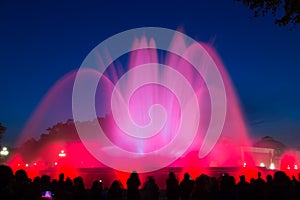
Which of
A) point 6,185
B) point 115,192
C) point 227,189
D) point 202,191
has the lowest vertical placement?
point 6,185

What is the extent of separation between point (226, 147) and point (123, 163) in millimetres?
18141

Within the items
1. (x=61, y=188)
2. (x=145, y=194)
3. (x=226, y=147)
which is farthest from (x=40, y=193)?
(x=226, y=147)

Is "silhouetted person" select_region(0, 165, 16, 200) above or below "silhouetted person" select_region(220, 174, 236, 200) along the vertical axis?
below

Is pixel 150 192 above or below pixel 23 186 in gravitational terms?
above

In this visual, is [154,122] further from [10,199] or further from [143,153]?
[10,199]

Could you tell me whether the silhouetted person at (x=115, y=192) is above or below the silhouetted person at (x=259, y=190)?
below

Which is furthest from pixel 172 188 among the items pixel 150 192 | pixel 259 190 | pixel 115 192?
pixel 259 190

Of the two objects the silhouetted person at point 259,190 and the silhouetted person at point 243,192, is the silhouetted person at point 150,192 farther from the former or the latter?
the silhouetted person at point 259,190

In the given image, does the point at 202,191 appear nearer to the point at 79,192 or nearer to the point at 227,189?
the point at 227,189

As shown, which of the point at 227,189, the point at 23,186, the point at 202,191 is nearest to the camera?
the point at 23,186

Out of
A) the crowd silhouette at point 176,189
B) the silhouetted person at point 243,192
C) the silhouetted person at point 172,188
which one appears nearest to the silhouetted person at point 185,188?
the crowd silhouette at point 176,189

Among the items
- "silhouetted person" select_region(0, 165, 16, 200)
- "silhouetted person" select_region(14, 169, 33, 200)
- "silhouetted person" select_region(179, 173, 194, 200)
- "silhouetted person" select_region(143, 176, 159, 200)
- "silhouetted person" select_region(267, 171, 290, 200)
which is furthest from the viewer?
"silhouetted person" select_region(179, 173, 194, 200)

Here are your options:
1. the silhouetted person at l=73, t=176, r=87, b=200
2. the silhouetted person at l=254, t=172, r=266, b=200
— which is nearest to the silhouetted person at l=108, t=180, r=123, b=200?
the silhouetted person at l=73, t=176, r=87, b=200

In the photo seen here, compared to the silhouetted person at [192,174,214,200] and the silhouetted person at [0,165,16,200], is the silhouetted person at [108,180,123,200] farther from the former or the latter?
the silhouetted person at [0,165,16,200]
